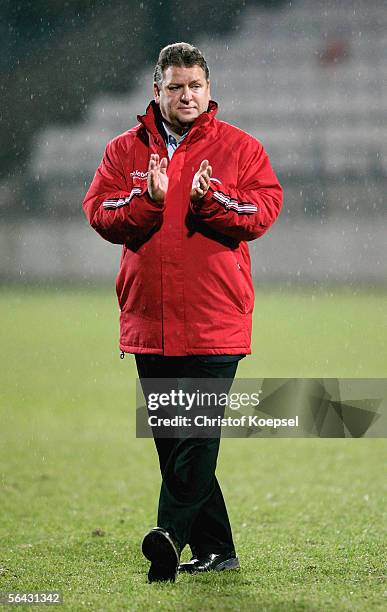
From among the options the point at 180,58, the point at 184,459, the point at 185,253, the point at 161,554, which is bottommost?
the point at 161,554

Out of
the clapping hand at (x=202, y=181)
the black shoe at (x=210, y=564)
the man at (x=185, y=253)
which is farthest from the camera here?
the black shoe at (x=210, y=564)

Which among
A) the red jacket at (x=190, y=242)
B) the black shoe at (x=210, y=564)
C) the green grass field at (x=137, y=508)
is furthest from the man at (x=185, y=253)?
the green grass field at (x=137, y=508)

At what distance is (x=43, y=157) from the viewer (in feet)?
66.4

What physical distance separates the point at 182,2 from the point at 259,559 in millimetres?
17561

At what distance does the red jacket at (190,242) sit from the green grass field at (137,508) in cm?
73

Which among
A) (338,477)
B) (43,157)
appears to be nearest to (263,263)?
(43,157)

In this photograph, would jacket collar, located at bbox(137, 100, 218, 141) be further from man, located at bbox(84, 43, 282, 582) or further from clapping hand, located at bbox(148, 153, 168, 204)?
clapping hand, located at bbox(148, 153, 168, 204)

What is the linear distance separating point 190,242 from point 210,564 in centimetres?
101

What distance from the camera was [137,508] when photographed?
5.19 m

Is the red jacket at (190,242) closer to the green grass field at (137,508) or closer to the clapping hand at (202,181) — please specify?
the clapping hand at (202,181)

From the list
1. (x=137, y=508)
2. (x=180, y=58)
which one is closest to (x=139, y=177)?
(x=180, y=58)

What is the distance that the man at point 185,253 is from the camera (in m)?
3.44

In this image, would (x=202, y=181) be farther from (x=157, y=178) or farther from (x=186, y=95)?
(x=186, y=95)

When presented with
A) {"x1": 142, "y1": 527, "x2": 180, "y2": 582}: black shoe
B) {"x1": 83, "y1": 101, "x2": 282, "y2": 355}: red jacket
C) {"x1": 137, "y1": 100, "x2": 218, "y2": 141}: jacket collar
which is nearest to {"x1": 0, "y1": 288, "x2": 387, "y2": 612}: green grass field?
{"x1": 142, "y1": 527, "x2": 180, "y2": 582}: black shoe
